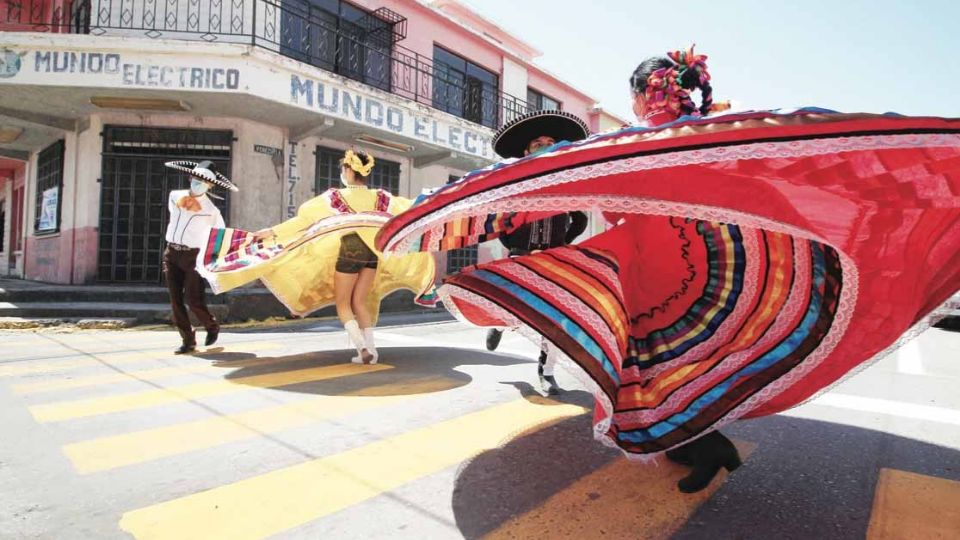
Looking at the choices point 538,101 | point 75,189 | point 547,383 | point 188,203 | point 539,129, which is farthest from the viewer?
point 538,101

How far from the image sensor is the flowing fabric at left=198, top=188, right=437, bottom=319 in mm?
4680

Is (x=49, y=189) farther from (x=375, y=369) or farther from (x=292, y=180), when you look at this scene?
(x=375, y=369)

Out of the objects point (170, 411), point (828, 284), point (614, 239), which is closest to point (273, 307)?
point (170, 411)

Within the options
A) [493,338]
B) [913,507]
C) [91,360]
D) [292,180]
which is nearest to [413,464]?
[913,507]

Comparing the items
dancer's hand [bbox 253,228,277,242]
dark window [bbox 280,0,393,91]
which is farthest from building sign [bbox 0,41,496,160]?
dancer's hand [bbox 253,228,277,242]

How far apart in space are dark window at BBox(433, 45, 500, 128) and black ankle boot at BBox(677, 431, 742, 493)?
46.5 feet

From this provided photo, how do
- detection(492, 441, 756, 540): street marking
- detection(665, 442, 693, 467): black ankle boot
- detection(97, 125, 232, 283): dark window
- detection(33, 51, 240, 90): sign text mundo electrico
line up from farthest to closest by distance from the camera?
detection(97, 125, 232, 283): dark window < detection(33, 51, 240, 90): sign text mundo electrico < detection(665, 442, 693, 467): black ankle boot < detection(492, 441, 756, 540): street marking

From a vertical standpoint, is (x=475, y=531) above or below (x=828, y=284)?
below

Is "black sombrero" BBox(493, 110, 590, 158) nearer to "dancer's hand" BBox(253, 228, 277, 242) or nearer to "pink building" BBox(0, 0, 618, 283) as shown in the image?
"dancer's hand" BBox(253, 228, 277, 242)

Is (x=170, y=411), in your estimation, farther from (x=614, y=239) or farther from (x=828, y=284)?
(x=828, y=284)

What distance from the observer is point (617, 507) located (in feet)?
6.47

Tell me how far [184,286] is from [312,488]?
4150 millimetres

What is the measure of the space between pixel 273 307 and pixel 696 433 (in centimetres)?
854

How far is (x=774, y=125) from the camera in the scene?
141 centimetres
